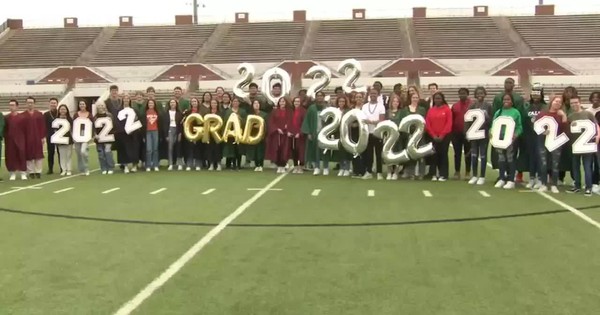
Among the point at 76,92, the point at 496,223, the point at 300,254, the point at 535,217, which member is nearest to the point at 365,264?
the point at 300,254

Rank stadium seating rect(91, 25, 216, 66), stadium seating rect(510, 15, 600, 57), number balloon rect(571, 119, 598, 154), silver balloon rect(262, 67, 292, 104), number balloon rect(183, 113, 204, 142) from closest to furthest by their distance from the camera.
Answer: number balloon rect(571, 119, 598, 154) < number balloon rect(183, 113, 204, 142) < silver balloon rect(262, 67, 292, 104) < stadium seating rect(510, 15, 600, 57) < stadium seating rect(91, 25, 216, 66)

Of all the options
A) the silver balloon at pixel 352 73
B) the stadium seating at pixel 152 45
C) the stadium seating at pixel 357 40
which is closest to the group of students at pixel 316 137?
the silver balloon at pixel 352 73

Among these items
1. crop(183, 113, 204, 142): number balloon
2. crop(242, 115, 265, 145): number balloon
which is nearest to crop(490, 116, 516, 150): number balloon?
crop(242, 115, 265, 145): number balloon

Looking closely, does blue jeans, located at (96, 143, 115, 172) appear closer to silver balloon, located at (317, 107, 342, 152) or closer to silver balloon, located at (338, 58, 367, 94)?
silver balloon, located at (317, 107, 342, 152)

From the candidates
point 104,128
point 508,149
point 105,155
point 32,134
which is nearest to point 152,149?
point 105,155

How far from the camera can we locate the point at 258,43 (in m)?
50.8

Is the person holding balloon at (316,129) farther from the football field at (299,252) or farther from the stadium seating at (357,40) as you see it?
the stadium seating at (357,40)

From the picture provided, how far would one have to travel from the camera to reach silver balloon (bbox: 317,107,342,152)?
12758 mm

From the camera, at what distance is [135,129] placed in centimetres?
1355

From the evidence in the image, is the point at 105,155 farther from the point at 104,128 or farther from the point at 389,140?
the point at 389,140

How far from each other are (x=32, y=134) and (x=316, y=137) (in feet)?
Answer: 18.3

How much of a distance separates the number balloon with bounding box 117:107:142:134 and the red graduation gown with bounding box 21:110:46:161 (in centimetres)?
158

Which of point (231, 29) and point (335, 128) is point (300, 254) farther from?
point (231, 29)

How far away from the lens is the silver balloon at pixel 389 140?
39.3 ft
